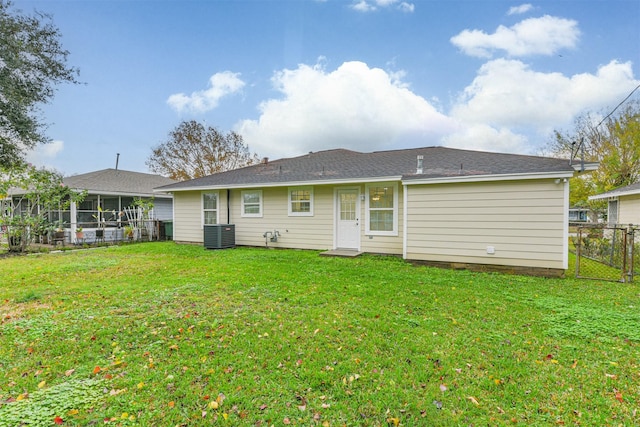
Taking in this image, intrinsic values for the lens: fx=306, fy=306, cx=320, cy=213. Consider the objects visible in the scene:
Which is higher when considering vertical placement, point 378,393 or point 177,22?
point 177,22

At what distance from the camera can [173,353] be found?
3045mm

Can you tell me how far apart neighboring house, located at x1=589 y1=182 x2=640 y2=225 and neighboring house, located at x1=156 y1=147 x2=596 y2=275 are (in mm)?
6338

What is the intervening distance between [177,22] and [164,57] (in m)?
1.92

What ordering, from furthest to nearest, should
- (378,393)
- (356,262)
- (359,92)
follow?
(359,92), (356,262), (378,393)

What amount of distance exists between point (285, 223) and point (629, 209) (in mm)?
13325

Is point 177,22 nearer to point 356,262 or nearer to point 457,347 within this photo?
point 356,262

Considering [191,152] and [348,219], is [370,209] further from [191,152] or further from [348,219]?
[191,152]

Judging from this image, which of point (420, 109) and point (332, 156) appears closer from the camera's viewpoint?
point (332, 156)

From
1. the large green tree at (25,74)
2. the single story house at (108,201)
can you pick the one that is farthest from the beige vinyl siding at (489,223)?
the single story house at (108,201)

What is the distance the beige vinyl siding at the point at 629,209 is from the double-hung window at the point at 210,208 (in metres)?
15.3

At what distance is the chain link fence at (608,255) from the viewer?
6082 mm

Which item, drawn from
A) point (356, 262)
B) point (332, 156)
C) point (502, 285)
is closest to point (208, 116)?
point (332, 156)

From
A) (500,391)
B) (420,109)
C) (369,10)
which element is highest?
(369,10)

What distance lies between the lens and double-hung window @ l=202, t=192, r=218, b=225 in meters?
11.7
